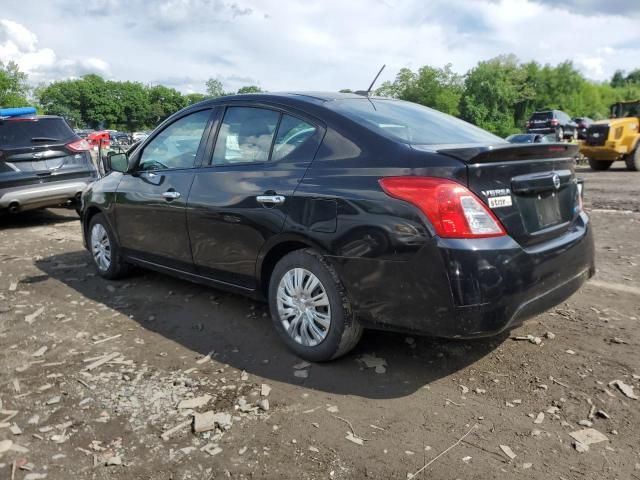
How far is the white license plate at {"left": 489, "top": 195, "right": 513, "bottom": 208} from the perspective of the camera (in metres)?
2.88

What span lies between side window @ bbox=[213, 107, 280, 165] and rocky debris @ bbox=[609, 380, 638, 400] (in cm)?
253

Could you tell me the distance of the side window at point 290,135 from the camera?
3551mm

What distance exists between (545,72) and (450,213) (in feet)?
267

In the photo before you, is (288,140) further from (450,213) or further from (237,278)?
(450,213)

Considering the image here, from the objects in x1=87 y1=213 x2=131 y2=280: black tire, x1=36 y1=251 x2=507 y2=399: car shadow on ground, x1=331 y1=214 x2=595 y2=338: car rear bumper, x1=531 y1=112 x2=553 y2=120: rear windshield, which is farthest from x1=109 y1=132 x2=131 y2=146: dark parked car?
x1=331 y1=214 x2=595 y2=338: car rear bumper

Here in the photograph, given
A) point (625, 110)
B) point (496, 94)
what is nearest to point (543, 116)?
point (625, 110)

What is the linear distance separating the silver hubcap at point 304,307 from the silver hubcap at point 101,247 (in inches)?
105

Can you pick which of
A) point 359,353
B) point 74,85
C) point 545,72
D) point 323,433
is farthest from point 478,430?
point 74,85

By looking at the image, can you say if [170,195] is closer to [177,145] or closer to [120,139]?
[177,145]

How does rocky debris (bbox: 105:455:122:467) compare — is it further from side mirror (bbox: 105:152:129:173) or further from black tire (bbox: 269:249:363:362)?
side mirror (bbox: 105:152:129:173)

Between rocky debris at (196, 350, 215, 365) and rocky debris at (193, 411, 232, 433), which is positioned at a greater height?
rocky debris at (196, 350, 215, 365)

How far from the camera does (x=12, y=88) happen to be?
2395 cm

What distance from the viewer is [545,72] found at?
245ft

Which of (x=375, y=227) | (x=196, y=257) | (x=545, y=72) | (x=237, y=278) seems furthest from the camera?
(x=545, y=72)
